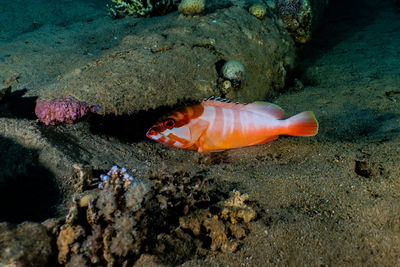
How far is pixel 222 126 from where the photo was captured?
2598 millimetres

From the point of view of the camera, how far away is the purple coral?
9.98 ft

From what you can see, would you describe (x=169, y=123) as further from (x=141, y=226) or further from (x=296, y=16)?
(x=296, y=16)

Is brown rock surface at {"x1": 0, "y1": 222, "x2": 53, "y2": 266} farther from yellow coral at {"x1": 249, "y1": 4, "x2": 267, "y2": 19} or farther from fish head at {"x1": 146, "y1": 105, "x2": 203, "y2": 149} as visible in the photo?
yellow coral at {"x1": 249, "y1": 4, "x2": 267, "y2": 19}

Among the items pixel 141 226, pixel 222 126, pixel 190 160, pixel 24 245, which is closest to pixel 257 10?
pixel 222 126

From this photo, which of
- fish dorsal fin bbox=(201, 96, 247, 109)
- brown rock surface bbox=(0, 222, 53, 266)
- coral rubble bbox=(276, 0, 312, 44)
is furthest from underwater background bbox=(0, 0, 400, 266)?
coral rubble bbox=(276, 0, 312, 44)

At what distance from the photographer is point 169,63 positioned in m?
4.12

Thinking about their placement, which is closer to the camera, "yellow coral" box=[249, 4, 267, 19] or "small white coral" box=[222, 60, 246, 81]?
"small white coral" box=[222, 60, 246, 81]

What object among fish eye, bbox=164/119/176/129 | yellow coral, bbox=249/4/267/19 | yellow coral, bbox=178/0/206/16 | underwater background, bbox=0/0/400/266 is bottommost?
underwater background, bbox=0/0/400/266

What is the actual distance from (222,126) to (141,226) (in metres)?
1.39

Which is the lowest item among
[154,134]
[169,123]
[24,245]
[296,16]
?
[24,245]

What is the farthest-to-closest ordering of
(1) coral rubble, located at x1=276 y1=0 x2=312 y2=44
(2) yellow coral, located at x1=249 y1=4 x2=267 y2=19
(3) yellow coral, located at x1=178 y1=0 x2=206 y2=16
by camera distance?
(1) coral rubble, located at x1=276 y1=0 x2=312 y2=44 < (2) yellow coral, located at x1=249 y1=4 x2=267 y2=19 < (3) yellow coral, located at x1=178 y1=0 x2=206 y2=16

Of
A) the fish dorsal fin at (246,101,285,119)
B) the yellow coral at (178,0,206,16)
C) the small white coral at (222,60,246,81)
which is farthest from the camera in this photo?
the yellow coral at (178,0,206,16)

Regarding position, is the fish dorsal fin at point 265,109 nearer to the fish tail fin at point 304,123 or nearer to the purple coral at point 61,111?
the fish tail fin at point 304,123

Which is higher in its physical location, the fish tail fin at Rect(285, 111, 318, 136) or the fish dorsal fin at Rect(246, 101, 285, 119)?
the fish dorsal fin at Rect(246, 101, 285, 119)
